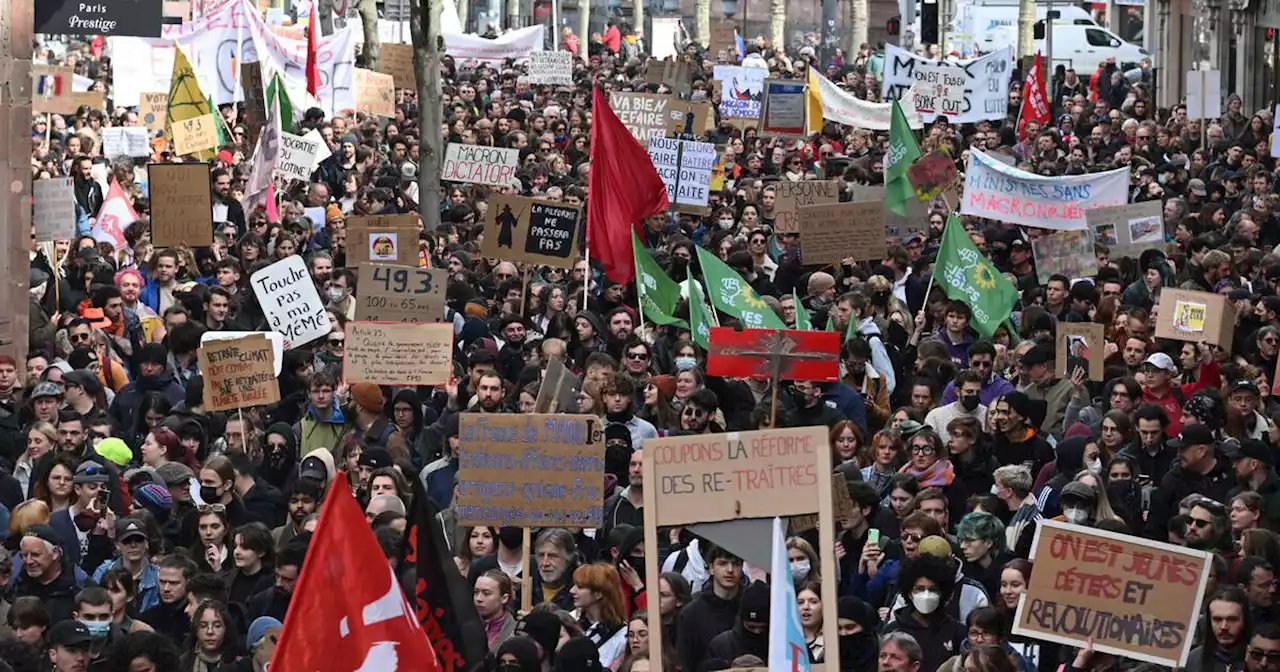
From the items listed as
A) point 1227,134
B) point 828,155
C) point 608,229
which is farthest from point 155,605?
point 1227,134

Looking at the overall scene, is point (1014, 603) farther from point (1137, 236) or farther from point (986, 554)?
point (1137, 236)

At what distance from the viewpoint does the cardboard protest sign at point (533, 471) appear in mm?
9508

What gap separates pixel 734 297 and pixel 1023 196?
464cm

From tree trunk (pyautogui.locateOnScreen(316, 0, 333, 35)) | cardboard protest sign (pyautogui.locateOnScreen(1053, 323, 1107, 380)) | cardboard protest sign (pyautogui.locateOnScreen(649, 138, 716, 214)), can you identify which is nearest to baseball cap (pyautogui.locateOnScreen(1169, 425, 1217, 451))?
cardboard protest sign (pyautogui.locateOnScreen(1053, 323, 1107, 380))

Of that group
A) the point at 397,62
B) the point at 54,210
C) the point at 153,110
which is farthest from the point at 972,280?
the point at 397,62

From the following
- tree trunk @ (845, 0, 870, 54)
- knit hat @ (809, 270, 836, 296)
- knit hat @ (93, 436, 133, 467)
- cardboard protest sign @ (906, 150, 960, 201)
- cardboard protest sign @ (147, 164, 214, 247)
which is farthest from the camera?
tree trunk @ (845, 0, 870, 54)

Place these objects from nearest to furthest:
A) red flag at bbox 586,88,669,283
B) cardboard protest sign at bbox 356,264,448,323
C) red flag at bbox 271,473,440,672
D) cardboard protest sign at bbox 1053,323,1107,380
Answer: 1. red flag at bbox 271,473,440,672
2. cardboard protest sign at bbox 1053,323,1107,380
3. cardboard protest sign at bbox 356,264,448,323
4. red flag at bbox 586,88,669,283

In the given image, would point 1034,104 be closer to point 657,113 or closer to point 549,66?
point 657,113

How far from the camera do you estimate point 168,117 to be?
2231cm

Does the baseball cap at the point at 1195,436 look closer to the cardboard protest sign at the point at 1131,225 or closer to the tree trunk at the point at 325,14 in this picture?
the cardboard protest sign at the point at 1131,225

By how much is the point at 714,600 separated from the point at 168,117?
48.4 ft

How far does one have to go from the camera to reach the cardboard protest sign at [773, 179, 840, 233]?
18.1m

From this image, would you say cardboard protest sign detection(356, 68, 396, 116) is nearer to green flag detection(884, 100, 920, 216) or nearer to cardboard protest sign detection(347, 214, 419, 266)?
green flag detection(884, 100, 920, 216)

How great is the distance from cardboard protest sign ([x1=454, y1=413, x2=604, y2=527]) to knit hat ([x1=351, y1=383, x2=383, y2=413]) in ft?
7.58
